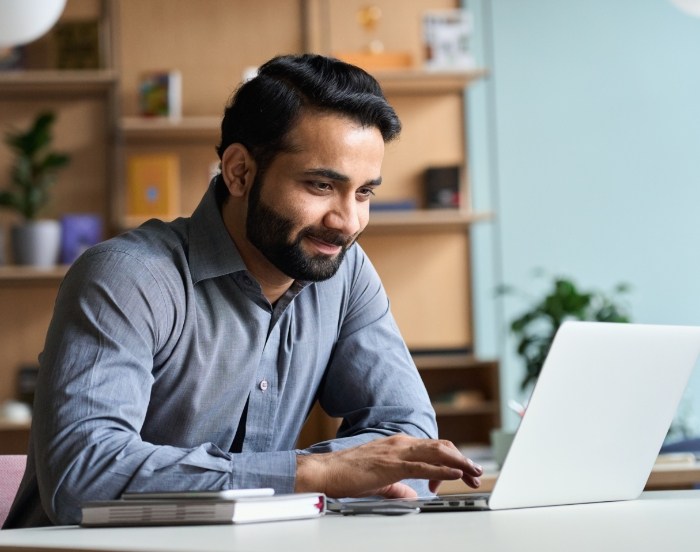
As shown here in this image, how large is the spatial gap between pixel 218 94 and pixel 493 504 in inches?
138

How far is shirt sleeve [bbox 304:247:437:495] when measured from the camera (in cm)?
175

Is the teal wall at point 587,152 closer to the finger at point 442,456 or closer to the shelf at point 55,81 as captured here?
the shelf at point 55,81

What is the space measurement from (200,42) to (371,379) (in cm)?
304

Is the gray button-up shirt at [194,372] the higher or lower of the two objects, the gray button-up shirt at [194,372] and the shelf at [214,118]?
the lower

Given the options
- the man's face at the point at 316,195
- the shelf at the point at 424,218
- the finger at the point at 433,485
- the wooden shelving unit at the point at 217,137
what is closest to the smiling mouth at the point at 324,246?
the man's face at the point at 316,195

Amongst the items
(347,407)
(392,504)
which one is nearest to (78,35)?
(347,407)

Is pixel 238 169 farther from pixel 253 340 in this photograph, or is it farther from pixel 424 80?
pixel 424 80

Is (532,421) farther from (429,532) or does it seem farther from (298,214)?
(298,214)

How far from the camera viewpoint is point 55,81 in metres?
4.36

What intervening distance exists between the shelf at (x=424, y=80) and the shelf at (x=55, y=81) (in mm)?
1075

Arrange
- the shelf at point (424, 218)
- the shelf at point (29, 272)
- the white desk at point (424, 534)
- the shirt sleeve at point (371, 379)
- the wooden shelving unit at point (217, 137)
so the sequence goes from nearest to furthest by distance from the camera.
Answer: the white desk at point (424, 534), the shirt sleeve at point (371, 379), the shelf at point (29, 272), the shelf at point (424, 218), the wooden shelving unit at point (217, 137)

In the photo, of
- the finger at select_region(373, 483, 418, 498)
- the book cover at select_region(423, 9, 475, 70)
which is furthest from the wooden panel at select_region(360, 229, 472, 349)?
the finger at select_region(373, 483, 418, 498)

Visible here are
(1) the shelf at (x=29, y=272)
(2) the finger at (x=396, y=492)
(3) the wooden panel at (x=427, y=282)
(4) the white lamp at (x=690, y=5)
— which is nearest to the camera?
(2) the finger at (x=396, y=492)

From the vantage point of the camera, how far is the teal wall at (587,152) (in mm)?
4617
